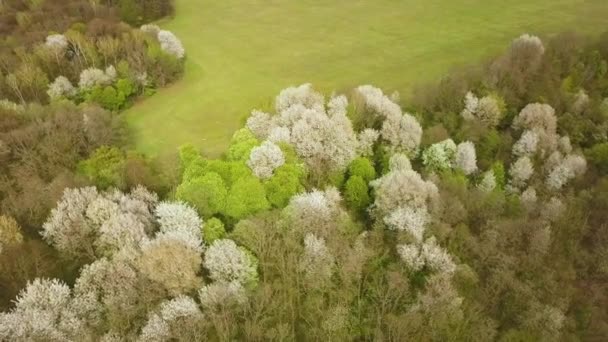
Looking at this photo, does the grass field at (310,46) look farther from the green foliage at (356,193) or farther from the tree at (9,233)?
the tree at (9,233)

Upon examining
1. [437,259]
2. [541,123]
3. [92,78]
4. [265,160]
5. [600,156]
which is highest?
[265,160]

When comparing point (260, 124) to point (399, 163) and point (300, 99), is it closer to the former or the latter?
point (300, 99)

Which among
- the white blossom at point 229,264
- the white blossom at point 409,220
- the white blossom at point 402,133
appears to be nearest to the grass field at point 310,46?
the white blossom at point 402,133

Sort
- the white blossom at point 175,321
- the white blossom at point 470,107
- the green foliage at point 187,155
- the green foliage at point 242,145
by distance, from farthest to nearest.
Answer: the white blossom at point 470,107
the green foliage at point 242,145
the green foliage at point 187,155
the white blossom at point 175,321

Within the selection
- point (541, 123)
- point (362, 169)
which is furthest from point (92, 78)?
point (541, 123)

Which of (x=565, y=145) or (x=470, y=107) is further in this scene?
(x=470, y=107)

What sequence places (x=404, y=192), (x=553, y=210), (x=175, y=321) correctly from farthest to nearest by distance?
(x=553, y=210) < (x=404, y=192) < (x=175, y=321)

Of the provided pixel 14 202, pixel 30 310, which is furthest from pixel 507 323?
pixel 14 202
